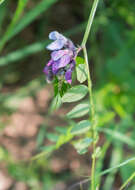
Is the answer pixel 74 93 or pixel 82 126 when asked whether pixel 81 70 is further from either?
pixel 82 126

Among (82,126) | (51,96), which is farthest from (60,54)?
(51,96)

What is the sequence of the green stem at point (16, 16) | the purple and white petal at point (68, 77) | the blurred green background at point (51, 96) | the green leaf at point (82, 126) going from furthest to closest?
1. the blurred green background at point (51, 96)
2. the green stem at point (16, 16)
3. the green leaf at point (82, 126)
4. the purple and white petal at point (68, 77)

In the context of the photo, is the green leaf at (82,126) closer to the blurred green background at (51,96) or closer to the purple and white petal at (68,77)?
the purple and white petal at (68,77)

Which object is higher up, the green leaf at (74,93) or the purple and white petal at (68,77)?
the purple and white petal at (68,77)

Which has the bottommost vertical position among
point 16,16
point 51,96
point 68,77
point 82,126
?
point 51,96

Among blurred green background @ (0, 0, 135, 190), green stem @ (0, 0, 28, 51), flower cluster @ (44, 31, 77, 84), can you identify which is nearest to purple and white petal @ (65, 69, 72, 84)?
flower cluster @ (44, 31, 77, 84)

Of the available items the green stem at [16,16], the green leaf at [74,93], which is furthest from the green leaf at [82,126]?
the green stem at [16,16]

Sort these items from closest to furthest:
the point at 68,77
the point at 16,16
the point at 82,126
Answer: the point at 68,77 < the point at 82,126 < the point at 16,16

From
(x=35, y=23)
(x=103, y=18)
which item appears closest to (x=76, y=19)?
(x=35, y=23)

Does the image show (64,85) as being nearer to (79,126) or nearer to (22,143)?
(79,126)
